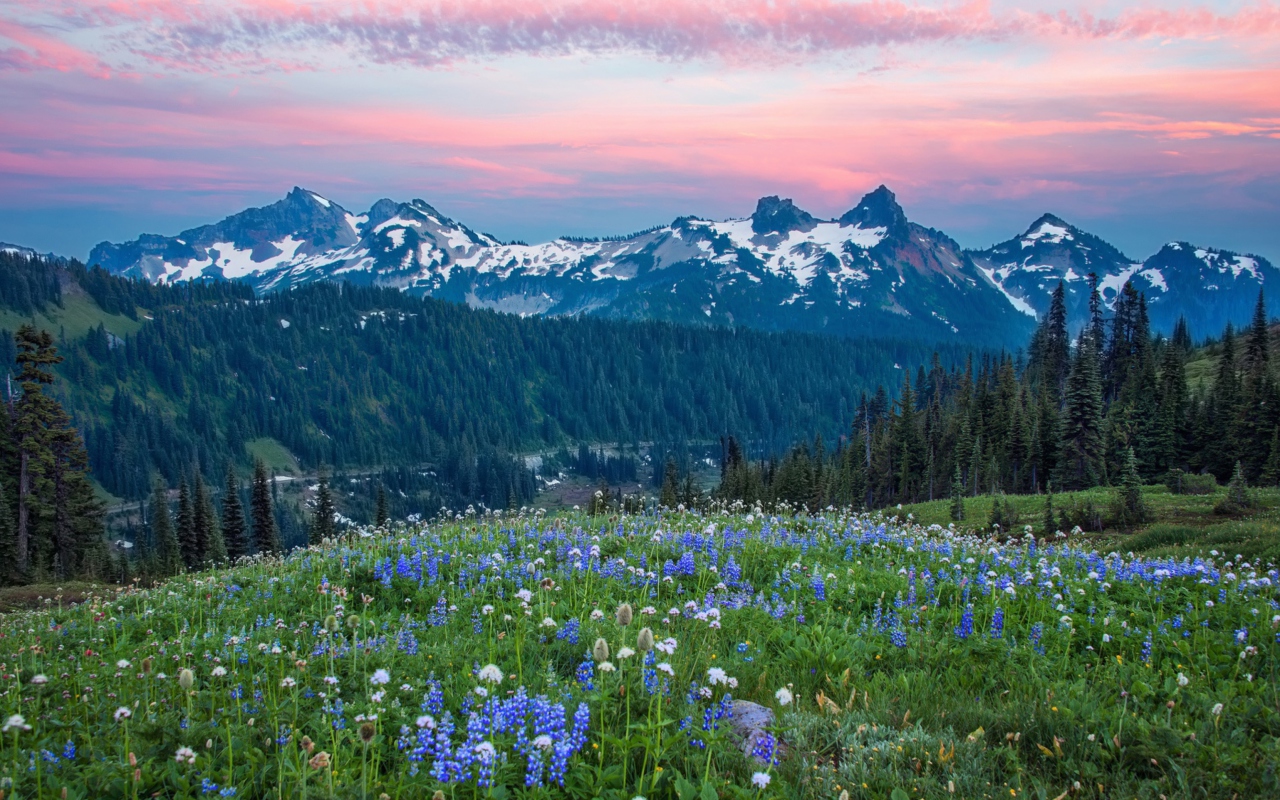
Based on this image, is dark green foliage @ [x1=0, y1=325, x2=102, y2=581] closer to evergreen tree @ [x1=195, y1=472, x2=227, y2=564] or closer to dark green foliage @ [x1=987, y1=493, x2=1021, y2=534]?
evergreen tree @ [x1=195, y1=472, x2=227, y2=564]

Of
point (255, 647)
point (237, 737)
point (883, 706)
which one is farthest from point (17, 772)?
point (883, 706)

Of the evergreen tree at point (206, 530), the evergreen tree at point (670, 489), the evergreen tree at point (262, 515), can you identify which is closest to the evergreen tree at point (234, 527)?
the evergreen tree at point (206, 530)

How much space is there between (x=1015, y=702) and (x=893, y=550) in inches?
264

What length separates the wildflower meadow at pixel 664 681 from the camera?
5.00m

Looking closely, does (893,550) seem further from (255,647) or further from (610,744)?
(255,647)

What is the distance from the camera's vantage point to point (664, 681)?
6051 millimetres

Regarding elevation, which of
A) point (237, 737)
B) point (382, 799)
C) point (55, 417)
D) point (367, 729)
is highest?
point (367, 729)

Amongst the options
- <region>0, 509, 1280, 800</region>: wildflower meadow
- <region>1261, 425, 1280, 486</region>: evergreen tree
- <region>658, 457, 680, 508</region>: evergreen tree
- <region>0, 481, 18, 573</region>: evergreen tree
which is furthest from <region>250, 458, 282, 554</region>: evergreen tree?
<region>1261, 425, 1280, 486</region>: evergreen tree

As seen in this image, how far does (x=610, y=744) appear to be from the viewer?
5539 mm

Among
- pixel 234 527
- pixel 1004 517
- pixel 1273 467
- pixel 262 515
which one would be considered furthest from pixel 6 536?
pixel 1273 467

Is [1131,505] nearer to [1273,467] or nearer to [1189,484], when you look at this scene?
[1189,484]

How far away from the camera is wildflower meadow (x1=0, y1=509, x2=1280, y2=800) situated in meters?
5.00

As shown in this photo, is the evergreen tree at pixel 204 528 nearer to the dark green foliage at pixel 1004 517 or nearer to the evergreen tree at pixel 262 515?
the evergreen tree at pixel 262 515

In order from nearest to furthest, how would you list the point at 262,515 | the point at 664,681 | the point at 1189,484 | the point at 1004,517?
the point at 664,681, the point at 1004,517, the point at 1189,484, the point at 262,515
